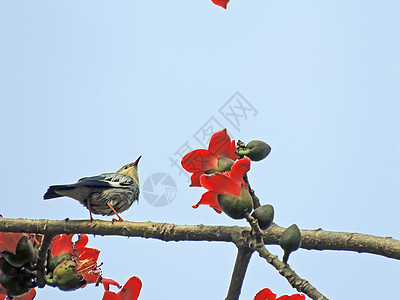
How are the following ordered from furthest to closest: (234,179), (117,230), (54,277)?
1. (54,277)
2. (117,230)
3. (234,179)

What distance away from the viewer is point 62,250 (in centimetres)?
232

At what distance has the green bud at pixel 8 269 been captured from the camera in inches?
85.8

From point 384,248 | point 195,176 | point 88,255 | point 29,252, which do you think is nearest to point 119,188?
point 88,255

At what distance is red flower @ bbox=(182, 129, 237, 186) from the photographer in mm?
1881

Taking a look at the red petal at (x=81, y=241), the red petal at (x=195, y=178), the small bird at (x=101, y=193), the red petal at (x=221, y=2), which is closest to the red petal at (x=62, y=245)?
the red petal at (x=81, y=241)

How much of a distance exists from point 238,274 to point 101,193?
1974 millimetres

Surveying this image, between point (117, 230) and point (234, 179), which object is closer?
point (234, 179)

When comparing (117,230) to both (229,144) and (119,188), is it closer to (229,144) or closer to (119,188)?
(229,144)

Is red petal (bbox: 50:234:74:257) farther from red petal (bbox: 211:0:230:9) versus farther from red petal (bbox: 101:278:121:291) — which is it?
red petal (bbox: 211:0:230:9)

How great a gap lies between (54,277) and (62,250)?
13 cm

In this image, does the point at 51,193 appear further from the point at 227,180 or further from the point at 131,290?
the point at 227,180

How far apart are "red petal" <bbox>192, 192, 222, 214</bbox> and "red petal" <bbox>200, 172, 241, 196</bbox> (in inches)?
1.2

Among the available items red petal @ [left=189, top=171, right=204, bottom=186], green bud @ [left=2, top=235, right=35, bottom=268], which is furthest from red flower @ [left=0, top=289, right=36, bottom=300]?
red petal @ [left=189, top=171, right=204, bottom=186]

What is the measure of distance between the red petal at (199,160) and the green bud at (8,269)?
2.85ft
